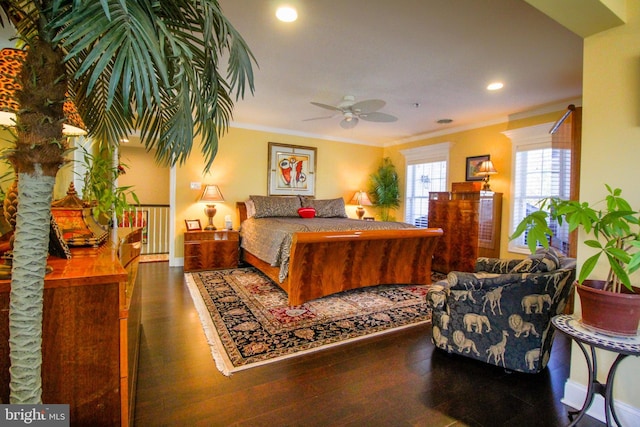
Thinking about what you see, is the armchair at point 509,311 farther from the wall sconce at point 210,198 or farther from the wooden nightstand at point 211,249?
the wall sconce at point 210,198

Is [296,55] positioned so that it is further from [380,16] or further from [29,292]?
[29,292]

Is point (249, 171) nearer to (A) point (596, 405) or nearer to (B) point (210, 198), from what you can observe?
(B) point (210, 198)

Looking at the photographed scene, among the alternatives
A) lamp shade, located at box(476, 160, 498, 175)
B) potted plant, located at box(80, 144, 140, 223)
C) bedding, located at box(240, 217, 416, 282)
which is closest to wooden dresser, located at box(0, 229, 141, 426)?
potted plant, located at box(80, 144, 140, 223)

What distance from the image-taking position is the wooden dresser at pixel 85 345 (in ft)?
3.46

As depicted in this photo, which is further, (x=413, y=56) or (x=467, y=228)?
(x=467, y=228)

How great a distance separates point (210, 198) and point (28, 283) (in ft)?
14.7

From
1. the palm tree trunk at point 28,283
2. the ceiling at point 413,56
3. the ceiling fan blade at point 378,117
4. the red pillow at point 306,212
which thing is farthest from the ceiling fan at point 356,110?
the palm tree trunk at point 28,283

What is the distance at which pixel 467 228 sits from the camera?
463cm

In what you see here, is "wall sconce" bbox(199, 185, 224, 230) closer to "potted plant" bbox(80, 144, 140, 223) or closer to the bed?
the bed

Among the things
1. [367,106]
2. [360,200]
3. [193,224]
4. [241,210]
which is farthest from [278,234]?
[360,200]

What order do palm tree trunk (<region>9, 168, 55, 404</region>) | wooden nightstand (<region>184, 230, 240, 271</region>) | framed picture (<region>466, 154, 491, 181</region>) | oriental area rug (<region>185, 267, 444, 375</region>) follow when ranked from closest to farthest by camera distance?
palm tree trunk (<region>9, 168, 55, 404</region>) < oriental area rug (<region>185, 267, 444, 375</region>) < wooden nightstand (<region>184, 230, 240, 271</region>) < framed picture (<region>466, 154, 491, 181</region>)

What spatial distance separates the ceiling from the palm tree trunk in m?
2.03

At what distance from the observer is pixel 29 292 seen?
723 millimetres

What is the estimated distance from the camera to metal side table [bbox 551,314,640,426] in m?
1.27
